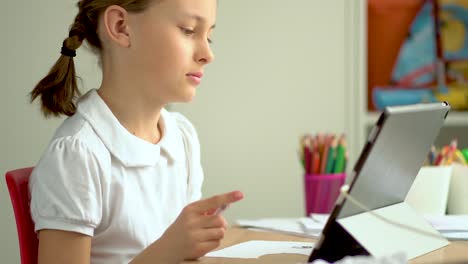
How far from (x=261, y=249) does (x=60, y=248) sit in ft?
0.97

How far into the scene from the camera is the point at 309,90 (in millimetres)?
2490

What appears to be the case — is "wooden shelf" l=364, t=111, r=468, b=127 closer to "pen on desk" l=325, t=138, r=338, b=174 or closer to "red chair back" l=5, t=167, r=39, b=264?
"pen on desk" l=325, t=138, r=338, b=174

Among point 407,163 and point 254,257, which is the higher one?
point 407,163

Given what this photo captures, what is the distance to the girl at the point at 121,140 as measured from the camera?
108 cm

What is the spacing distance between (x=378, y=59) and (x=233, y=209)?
0.69 m

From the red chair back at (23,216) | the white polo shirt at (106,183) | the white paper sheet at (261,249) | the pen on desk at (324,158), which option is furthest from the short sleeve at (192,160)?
the pen on desk at (324,158)

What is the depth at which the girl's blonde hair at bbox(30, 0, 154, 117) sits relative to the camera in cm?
125

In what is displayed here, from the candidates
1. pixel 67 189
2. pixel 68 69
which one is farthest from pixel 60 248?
pixel 68 69

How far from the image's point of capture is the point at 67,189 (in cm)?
109

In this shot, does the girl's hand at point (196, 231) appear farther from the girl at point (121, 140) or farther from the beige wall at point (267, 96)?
the beige wall at point (267, 96)

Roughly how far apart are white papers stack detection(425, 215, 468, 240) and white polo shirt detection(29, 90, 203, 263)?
1.45 ft

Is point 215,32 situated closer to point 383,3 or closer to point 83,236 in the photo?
point 383,3

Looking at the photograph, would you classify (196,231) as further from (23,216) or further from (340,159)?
(340,159)

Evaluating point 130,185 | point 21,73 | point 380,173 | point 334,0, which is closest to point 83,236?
point 130,185
